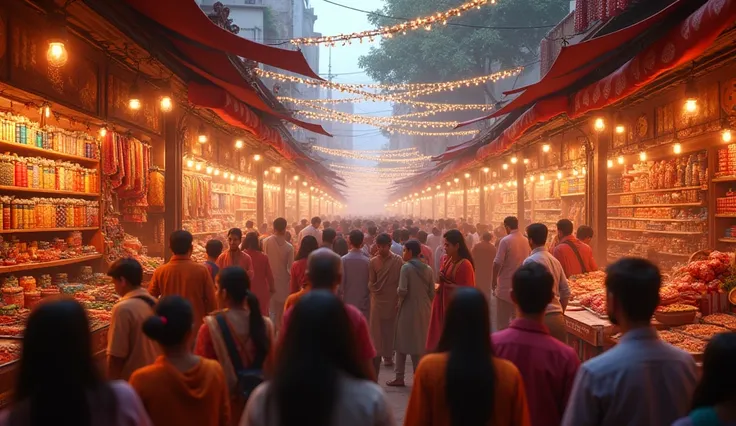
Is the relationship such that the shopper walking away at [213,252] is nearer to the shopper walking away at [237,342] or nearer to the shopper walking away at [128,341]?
the shopper walking away at [128,341]

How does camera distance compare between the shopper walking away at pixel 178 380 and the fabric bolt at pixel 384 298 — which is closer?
the shopper walking away at pixel 178 380

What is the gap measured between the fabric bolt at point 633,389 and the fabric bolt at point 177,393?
163cm

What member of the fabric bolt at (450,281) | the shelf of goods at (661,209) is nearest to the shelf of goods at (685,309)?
the fabric bolt at (450,281)

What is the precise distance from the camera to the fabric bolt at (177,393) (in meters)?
3.02

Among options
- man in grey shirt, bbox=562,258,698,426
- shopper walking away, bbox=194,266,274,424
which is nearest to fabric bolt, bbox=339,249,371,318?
shopper walking away, bbox=194,266,274,424

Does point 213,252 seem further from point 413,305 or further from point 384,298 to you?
point 413,305

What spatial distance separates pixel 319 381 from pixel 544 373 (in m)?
1.56

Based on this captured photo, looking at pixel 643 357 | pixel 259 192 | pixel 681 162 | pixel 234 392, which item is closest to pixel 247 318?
pixel 234 392

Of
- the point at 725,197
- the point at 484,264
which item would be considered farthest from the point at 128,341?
the point at 725,197

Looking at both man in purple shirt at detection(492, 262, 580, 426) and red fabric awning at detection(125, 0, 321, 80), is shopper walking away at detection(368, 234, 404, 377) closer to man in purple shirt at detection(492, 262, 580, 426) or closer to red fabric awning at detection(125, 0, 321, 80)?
red fabric awning at detection(125, 0, 321, 80)

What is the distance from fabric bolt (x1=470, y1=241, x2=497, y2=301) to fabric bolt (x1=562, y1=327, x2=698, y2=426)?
864 cm

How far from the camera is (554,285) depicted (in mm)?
5703

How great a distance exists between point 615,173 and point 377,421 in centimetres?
1452

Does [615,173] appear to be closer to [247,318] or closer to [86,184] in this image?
[86,184]
